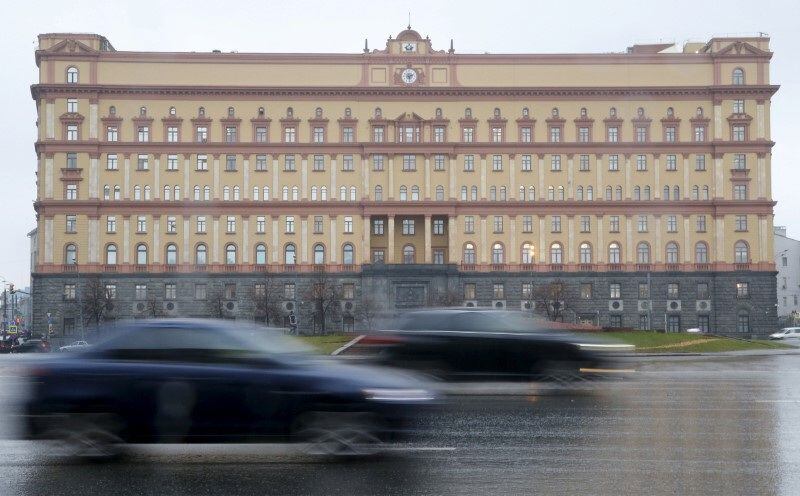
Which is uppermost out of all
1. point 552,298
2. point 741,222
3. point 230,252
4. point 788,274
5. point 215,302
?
point 741,222

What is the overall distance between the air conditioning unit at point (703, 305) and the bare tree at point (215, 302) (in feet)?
153

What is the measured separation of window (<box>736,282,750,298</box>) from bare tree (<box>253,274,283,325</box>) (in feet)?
147

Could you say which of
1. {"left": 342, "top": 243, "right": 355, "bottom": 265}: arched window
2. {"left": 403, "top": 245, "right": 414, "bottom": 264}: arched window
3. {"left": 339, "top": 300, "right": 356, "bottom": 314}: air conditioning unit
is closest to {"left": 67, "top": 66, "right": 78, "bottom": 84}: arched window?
{"left": 342, "top": 243, "right": 355, "bottom": 265}: arched window

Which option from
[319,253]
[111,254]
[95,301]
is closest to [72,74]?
[111,254]

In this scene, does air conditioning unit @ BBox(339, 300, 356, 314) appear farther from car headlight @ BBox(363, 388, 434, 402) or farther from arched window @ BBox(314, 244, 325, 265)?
car headlight @ BBox(363, 388, 434, 402)

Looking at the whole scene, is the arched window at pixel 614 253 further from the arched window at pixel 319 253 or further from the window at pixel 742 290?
the arched window at pixel 319 253

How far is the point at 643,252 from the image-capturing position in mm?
97875

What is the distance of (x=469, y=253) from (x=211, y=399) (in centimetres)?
8631

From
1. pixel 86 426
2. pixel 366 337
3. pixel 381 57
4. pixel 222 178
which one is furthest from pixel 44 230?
pixel 86 426

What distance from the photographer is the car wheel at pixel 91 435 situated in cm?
1207

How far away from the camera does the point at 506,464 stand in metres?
11.6

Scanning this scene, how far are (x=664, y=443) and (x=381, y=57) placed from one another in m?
87.1

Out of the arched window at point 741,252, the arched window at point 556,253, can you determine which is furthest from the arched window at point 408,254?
the arched window at point 741,252

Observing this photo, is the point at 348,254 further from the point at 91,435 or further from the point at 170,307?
the point at 91,435
